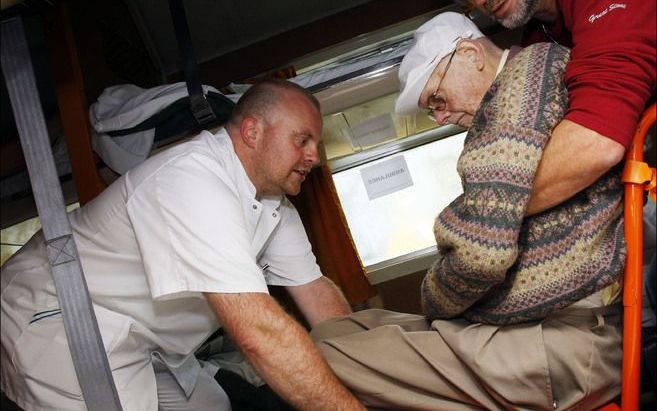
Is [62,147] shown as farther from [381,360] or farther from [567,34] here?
[567,34]

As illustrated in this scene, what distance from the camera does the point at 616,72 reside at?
904 mm

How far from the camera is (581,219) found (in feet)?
3.20

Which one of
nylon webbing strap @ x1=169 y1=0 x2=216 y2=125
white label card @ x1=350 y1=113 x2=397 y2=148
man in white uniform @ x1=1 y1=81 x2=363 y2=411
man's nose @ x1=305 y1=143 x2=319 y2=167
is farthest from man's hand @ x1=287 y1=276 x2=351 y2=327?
white label card @ x1=350 y1=113 x2=397 y2=148

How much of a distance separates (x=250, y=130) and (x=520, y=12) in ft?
2.78

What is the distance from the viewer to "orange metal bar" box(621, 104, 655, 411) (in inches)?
36.3

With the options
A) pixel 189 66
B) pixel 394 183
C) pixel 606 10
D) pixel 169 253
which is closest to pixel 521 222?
pixel 606 10

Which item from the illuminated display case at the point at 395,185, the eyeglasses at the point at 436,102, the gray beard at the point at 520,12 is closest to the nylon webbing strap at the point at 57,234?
the eyeglasses at the point at 436,102

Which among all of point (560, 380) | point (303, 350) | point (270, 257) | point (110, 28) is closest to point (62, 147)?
point (110, 28)

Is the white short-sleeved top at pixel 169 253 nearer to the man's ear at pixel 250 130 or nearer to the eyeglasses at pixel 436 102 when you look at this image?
the man's ear at pixel 250 130

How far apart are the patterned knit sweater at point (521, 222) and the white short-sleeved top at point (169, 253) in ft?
1.57

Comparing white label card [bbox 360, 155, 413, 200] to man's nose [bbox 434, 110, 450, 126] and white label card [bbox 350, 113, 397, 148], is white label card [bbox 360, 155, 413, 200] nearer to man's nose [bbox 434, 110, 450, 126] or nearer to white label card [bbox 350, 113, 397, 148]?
white label card [bbox 350, 113, 397, 148]

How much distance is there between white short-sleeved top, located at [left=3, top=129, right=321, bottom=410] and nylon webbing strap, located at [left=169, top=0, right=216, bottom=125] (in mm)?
Answer: 180

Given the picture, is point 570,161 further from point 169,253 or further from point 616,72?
point 169,253

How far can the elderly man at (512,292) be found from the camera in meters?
0.92
